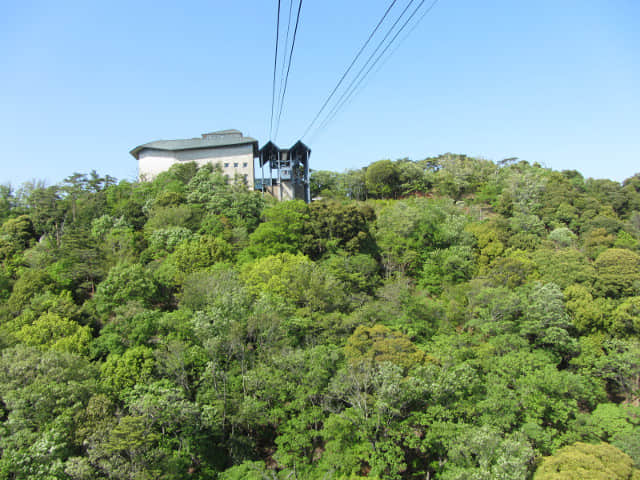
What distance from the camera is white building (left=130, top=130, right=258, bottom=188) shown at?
146 ft

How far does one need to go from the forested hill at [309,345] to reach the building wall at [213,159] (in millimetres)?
7848

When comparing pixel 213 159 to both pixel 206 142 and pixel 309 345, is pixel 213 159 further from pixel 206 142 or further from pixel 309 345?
pixel 309 345

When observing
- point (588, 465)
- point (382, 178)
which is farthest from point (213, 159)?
point (588, 465)

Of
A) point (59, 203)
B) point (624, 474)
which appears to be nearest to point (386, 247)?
point (624, 474)

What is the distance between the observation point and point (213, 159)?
44875 millimetres

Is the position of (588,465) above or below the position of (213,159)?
below

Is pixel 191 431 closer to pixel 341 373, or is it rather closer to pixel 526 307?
pixel 341 373

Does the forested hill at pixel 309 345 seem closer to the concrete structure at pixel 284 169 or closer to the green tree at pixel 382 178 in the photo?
the concrete structure at pixel 284 169

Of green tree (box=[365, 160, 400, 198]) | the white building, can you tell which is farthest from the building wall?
green tree (box=[365, 160, 400, 198])

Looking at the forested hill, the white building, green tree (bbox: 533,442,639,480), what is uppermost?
the white building

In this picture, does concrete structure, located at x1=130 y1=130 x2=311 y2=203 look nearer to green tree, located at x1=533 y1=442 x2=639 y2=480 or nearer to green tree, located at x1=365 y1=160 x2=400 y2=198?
green tree, located at x1=365 y1=160 x2=400 y2=198

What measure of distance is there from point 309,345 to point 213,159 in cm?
3088

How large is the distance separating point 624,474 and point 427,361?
8491mm

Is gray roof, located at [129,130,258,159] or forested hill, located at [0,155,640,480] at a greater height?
gray roof, located at [129,130,258,159]
